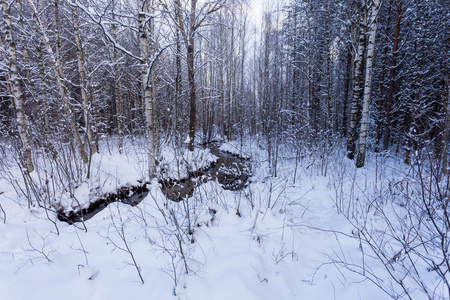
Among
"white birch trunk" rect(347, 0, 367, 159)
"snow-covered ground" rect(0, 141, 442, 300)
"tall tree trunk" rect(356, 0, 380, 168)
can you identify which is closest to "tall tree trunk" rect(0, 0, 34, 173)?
"snow-covered ground" rect(0, 141, 442, 300)

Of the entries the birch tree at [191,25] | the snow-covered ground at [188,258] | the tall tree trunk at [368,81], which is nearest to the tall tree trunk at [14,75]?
the snow-covered ground at [188,258]

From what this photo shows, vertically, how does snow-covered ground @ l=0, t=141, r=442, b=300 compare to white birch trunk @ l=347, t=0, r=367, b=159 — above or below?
below

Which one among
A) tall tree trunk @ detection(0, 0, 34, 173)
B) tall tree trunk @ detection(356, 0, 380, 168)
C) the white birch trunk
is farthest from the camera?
the white birch trunk

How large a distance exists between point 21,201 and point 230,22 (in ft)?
55.1

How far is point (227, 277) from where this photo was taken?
209cm

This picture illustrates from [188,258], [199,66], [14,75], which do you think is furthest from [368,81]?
[14,75]

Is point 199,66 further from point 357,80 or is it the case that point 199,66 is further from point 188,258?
point 188,258

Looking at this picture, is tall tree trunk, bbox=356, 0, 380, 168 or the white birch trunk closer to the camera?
tall tree trunk, bbox=356, 0, 380, 168

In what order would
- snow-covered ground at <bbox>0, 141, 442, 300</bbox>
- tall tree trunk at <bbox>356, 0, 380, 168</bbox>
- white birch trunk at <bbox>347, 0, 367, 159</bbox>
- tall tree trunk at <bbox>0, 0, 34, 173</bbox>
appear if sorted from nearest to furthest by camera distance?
snow-covered ground at <bbox>0, 141, 442, 300</bbox>, tall tree trunk at <bbox>0, 0, 34, 173</bbox>, tall tree trunk at <bbox>356, 0, 380, 168</bbox>, white birch trunk at <bbox>347, 0, 367, 159</bbox>

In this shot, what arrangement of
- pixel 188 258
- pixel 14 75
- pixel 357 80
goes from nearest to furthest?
pixel 188 258 → pixel 14 75 → pixel 357 80

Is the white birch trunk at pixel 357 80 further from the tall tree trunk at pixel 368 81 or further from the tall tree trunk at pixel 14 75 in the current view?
the tall tree trunk at pixel 14 75

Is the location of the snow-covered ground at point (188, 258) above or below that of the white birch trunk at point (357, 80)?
below

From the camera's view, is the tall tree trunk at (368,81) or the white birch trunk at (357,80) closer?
the tall tree trunk at (368,81)

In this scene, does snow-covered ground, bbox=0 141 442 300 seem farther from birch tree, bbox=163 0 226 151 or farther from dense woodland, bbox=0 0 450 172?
birch tree, bbox=163 0 226 151
